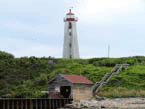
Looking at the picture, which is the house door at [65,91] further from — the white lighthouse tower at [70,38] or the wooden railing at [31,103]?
the white lighthouse tower at [70,38]

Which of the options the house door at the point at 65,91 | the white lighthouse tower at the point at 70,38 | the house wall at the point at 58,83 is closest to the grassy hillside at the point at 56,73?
the house wall at the point at 58,83

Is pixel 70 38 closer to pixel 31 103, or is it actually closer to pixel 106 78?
pixel 106 78

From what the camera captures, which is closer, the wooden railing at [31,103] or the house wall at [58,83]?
the wooden railing at [31,103]

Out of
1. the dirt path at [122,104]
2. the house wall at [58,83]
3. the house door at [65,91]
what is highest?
the house wall at [58,83]

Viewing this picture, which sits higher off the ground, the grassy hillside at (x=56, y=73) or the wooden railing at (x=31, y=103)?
the grassy hillside at (x=56, y=73)

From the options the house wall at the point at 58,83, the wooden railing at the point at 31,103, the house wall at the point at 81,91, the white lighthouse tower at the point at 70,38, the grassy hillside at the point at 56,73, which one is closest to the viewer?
the wooden railing at the point at 31,103

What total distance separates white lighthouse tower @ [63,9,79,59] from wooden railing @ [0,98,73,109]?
34259 mm

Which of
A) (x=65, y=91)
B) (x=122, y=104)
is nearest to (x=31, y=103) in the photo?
(x=65, y=91)

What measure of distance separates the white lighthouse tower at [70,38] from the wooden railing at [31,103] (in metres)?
34.3

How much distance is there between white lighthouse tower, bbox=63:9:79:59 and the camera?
233 ft

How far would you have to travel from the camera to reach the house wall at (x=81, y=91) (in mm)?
39656

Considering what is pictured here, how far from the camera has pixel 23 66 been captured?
60.2m

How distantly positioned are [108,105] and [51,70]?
84.6 feet

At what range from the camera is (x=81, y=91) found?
40562mm
